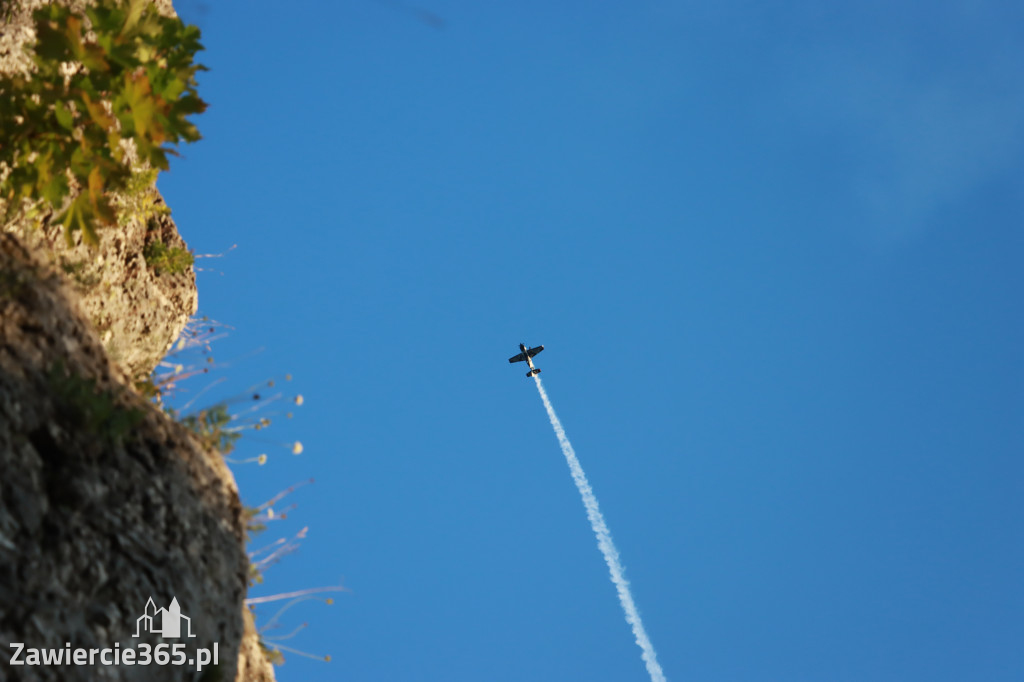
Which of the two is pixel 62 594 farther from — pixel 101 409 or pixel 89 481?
pixel 101 409

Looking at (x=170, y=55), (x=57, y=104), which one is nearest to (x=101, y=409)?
(x=57, y=104)

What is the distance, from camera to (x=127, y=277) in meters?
7.98

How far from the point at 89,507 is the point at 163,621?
0.81 metres

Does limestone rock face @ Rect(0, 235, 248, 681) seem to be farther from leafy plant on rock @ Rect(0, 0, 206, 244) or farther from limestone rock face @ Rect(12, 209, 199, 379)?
limestone rock face @ Rect(12, 209, 199, 379)

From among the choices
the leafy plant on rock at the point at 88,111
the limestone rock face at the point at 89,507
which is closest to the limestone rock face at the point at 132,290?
the leafy plant on rock at the point at 88,111

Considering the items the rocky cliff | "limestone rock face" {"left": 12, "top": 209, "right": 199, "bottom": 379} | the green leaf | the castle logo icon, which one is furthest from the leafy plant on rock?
the castle logo icon

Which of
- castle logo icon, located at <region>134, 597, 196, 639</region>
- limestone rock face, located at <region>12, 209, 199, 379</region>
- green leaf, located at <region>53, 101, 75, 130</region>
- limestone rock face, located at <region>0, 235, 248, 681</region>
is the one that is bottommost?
castle logo icon, located at <region>134, 597, 196, 639</region>

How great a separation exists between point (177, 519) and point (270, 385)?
4.64 feet

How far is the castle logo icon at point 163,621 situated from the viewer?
473cm

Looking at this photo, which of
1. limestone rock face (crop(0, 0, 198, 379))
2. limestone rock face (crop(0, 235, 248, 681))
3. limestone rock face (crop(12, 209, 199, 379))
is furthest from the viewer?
limestone rock face (crop(12, 209, 199, 379))

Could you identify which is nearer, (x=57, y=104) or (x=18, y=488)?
(x=18, y=488)

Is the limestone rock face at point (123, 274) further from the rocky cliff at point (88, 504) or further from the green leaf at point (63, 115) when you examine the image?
the green leaf at point (63, 115)

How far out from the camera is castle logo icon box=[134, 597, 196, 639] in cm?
473

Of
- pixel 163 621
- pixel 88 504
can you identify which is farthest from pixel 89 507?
pixel 163 621
